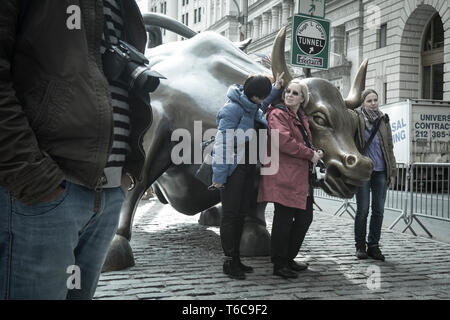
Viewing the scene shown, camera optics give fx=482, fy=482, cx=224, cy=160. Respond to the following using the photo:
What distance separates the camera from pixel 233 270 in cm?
450

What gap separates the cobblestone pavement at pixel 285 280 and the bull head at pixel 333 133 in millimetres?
858

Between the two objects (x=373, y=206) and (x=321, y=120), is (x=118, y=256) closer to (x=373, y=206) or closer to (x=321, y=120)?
(x=321, y=120)

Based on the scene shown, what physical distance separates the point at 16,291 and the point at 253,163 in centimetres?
332

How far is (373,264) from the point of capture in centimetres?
523

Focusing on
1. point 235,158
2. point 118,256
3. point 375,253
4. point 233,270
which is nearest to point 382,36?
point 375,253

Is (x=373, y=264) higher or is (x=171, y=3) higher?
(x=171, y=3)

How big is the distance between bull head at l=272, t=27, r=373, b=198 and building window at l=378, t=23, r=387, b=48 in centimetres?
2212

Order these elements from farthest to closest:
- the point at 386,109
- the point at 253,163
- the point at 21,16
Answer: the point at 386,109 < the point at 253,163 < the point at 21,16

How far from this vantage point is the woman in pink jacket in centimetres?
446

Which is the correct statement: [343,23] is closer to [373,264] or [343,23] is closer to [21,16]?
[373,264]

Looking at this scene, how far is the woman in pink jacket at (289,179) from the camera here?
14.6ft

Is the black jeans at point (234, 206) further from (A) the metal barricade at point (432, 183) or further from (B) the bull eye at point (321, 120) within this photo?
(A) the metal barricade at point (432, 183)
